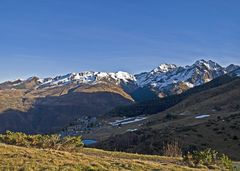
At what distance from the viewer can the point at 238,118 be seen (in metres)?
108

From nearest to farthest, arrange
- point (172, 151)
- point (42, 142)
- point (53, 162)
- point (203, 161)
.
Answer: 1. point (53, 162)
2. point (203, 161)
3. point (42, 142)
4. point (172, 151)

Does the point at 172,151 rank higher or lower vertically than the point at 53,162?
higher

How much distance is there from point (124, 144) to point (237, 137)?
26.5 m

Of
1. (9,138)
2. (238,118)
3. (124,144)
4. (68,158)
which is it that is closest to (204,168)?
(68,158)

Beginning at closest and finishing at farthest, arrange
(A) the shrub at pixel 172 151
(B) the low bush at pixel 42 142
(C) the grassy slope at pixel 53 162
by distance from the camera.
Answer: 1. (C) the grassy slope at pixel 53 162
2. (B) the low bush at pixel 42 142
3. (A) the shrub at pixel 172 151

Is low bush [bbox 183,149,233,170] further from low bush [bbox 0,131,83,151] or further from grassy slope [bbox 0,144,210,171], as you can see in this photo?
low bush [bbox 0,131,83,151]

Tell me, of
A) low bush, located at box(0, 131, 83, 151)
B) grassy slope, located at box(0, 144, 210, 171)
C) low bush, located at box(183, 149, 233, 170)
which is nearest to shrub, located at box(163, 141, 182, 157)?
low bush, located at box(183, 149, 233, 170)

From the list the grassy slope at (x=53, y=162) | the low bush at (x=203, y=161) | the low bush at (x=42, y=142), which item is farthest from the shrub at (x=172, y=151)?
the grassy slope at (x=53, y=162)

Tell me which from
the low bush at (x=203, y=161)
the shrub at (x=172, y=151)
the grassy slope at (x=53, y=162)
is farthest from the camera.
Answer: the shrub at (x=172, y=151)

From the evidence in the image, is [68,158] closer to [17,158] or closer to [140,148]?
[17,158]

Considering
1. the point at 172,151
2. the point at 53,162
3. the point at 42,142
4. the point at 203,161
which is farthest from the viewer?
the point at 172,151

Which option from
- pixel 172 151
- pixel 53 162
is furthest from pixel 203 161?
pixel 172 151

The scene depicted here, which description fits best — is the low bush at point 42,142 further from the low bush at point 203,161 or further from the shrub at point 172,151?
the shrub at point 172,151

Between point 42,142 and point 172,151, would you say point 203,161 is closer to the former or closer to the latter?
point 42,142
